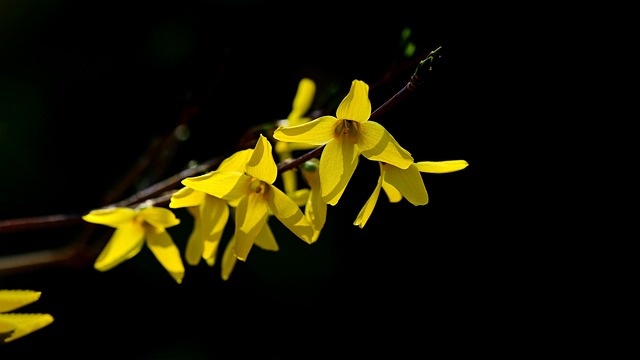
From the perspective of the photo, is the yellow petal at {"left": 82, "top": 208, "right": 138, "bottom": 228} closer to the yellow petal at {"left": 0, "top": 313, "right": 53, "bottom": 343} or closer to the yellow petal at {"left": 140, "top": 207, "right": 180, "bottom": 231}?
the yellow petal at {"left": 140, "top": 207, "right": 180, "bottom": 231}

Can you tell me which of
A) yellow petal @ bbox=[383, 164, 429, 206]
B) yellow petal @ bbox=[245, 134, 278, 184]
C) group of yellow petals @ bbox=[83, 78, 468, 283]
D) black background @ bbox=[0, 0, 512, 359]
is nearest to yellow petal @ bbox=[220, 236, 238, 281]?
group of yellow petals @ bbox=[83, 78, 468, 283]

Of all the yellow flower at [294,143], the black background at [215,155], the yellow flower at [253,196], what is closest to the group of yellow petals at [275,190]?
the yellow flower at [253,196]

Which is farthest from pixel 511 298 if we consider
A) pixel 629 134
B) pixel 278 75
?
pixel 278 75

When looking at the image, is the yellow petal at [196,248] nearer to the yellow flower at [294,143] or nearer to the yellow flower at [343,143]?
the yellow flower at [294,143]

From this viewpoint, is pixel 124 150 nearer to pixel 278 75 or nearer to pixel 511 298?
pixel 278 75

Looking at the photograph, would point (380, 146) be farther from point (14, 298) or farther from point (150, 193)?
point (14, 298)
